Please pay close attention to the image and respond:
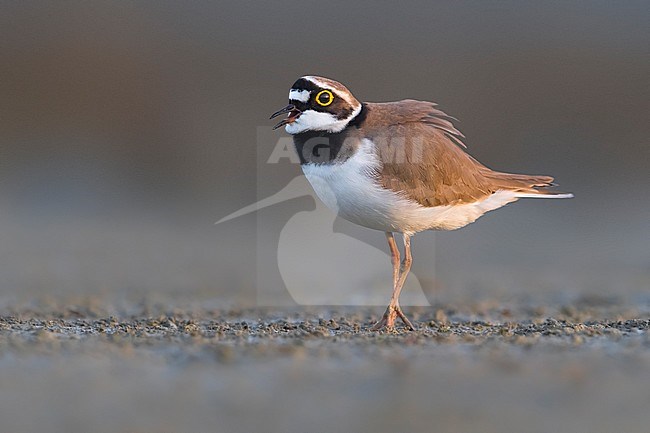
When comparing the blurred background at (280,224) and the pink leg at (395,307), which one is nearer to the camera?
the blurred background at (280,224)

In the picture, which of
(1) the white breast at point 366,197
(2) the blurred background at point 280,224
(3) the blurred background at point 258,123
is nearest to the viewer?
(2) the blurred background at point 280,224

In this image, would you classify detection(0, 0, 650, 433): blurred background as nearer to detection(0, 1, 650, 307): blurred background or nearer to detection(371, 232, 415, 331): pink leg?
detection(0, 1, 650, 307): blurred background

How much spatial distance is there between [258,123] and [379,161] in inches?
421

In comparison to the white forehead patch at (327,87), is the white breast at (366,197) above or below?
below

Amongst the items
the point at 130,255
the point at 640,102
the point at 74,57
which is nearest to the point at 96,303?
the point at 130,255

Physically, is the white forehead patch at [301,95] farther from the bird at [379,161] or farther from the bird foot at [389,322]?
the bird foot at [389,322]

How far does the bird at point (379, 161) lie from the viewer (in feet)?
26.1

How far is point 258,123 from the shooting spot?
18484mm

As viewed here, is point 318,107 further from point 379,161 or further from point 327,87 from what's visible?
point 379,161

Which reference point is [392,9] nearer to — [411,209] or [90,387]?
[411,209]

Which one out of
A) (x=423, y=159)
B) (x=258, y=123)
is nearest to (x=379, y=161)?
(x=423, y=159)

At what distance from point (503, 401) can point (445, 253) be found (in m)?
8.60

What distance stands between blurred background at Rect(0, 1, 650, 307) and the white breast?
11.2ft

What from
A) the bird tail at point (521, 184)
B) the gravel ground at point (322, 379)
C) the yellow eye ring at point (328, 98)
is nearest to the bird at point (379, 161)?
the yellow eye ring at point (328, 98)
